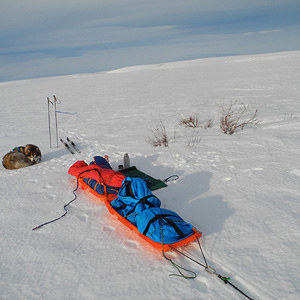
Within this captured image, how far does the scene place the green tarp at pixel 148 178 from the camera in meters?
3.72

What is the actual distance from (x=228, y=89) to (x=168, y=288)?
36.2 ft

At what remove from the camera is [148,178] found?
4.01 meters

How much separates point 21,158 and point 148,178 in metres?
2.27

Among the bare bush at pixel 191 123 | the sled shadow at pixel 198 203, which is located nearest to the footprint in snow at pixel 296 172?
the sled shadow at pixel 198 203

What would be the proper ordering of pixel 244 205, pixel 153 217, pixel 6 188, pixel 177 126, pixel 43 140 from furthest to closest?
pixel 177 126, pixel 43 140, pixel 6 188, pixel 244 205, pixel 153 217

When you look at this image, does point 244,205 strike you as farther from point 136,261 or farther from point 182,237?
point 136,261

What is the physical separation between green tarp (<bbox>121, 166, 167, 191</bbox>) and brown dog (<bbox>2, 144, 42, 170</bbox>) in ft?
5.48

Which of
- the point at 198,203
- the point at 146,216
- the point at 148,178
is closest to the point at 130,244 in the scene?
the point at 146,216

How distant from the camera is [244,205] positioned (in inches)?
126

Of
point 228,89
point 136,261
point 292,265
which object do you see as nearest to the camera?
point 292,265

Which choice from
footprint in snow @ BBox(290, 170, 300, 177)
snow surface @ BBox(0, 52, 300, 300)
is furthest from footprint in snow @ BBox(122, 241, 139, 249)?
footprint in snow @ BBox(290, 170, 300, 177)

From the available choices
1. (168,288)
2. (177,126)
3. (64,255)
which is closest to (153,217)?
(168,288)

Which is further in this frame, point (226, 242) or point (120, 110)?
point (120, 110)

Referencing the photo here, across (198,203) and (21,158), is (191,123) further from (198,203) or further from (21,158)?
(21,158)
